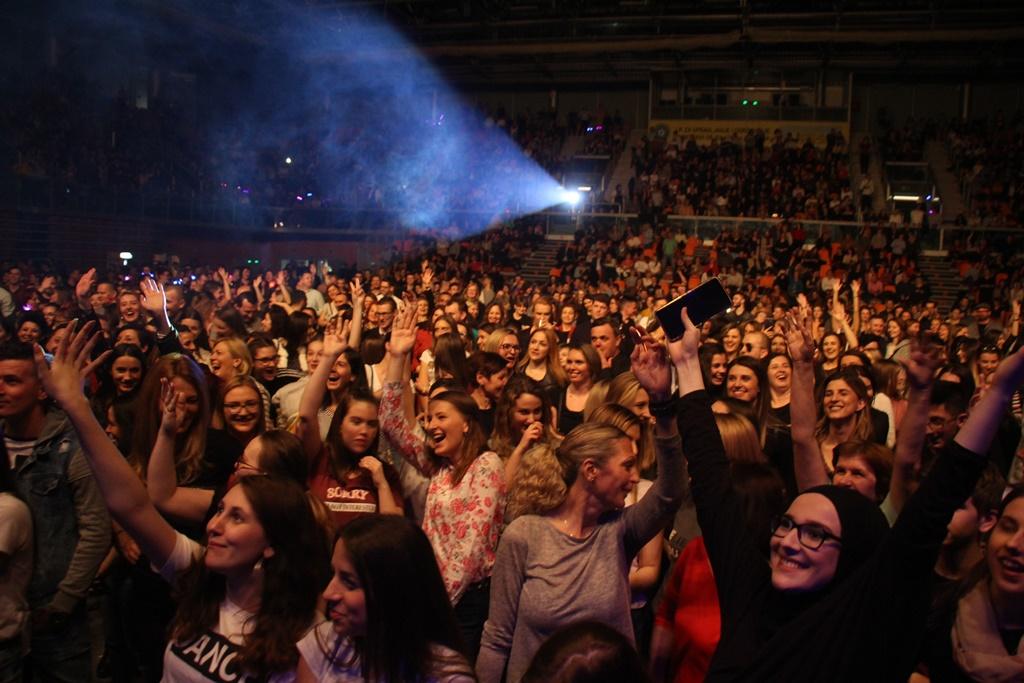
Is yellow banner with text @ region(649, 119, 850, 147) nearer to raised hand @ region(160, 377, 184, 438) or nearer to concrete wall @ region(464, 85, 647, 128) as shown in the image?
concrete wall @ region(464, 85, 647, 128)

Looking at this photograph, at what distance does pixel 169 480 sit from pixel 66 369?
0.59m

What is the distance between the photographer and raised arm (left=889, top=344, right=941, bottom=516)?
2.29m

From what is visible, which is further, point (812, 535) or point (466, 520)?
point (466, 520)

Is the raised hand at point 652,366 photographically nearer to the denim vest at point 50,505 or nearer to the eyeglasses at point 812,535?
the eyeglasses at point 812,535

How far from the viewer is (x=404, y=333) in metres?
3.90

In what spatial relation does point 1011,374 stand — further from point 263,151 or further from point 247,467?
point 263,151

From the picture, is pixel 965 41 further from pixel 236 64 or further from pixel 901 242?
pixel 236 64

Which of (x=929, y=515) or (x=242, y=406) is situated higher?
(x=929, y=515)

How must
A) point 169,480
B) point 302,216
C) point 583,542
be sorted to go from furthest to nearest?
point 302,216 < point 169,480 < point 583,542

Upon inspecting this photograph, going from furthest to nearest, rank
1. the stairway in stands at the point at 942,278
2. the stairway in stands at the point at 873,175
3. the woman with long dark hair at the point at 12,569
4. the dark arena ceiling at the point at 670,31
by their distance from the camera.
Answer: the stairway in stands at the point at 873,175 < the dark arena ceiling at the point at 670,31 < the stairway in stands at the point at 942,278 < the woman with long dark hair at the point at 12,569

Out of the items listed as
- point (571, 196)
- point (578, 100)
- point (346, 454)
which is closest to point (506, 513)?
point (346, 454)

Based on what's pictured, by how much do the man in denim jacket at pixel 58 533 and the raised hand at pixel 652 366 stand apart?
2.10m

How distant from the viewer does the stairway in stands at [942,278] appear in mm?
17712

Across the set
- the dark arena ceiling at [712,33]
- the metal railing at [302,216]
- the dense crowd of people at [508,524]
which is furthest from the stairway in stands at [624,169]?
the dense crowd of people at [508,524]
